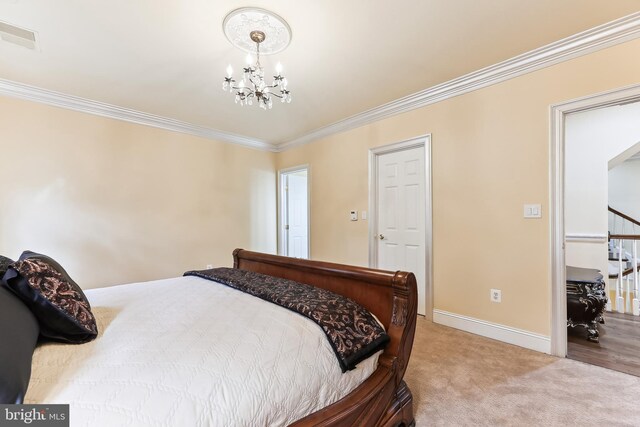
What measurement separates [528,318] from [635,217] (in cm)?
451

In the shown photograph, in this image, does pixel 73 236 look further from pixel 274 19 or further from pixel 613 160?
pixel 613 160

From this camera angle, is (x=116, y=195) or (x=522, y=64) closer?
(x=522, y=64)

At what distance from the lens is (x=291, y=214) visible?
5141mm

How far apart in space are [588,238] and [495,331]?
2369 millimetres

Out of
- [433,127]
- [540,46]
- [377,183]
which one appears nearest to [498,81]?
[540,46]

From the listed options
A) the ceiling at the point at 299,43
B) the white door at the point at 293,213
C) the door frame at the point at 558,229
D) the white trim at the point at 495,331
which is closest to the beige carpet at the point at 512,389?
the white trim at the point at 495,331

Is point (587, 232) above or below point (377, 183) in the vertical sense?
below

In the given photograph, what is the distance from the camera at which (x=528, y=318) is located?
240 cm

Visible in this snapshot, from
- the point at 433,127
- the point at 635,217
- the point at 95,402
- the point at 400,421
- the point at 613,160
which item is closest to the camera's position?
the point at 95,402

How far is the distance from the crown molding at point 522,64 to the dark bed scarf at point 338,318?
2.50 metres

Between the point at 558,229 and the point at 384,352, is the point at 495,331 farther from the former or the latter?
the point at 384,352

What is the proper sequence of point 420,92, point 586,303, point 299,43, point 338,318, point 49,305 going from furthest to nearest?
point 420,92, point 586,303, point 299,43, point 338,318, point 49,305

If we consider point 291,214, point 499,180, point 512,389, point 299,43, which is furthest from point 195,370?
point 291,214

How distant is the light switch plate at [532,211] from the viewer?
92.7 inches
